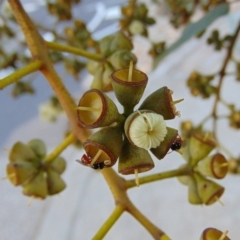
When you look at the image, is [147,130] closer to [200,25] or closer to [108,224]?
[108,224]

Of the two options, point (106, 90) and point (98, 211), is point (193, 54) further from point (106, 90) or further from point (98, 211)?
point (106, 90)

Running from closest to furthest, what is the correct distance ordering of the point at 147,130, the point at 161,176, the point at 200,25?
1. the point at 147,130
2. the point at 161,176
3. the point at 200,25

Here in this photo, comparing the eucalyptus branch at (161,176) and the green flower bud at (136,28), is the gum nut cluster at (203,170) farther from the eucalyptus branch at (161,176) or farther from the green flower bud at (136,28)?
the green flower bud at (136,28)

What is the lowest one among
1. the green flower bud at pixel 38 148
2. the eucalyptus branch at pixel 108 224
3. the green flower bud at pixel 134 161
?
the eucalyptus branch at pixel 108 224

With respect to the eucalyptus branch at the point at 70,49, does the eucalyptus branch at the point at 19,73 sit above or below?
below

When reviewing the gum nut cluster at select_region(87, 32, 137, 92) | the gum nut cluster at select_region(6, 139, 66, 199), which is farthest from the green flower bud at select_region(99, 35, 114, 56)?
the gum nut cluster at select_region(6, 139, 66, 199)

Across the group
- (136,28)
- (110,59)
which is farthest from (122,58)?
(136,28)

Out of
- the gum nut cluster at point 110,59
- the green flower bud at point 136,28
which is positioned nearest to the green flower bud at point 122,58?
the gum nut cluster at point 110,59

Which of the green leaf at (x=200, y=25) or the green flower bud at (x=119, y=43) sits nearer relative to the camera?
the green flower bud at (x=119, y=43)
